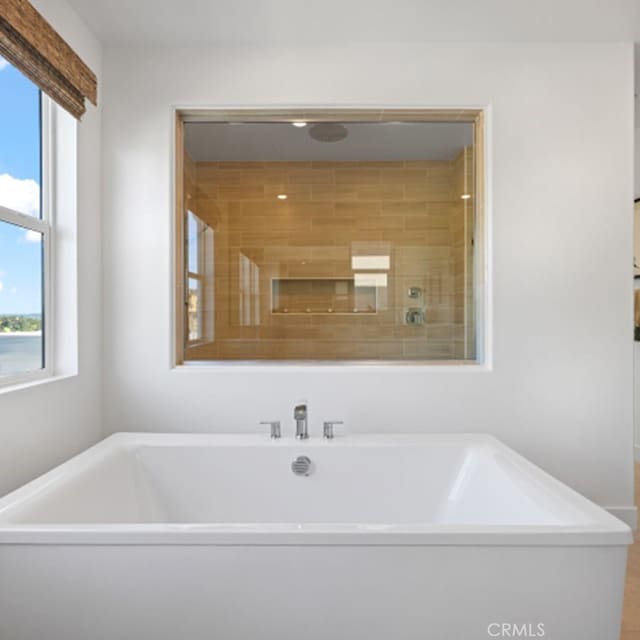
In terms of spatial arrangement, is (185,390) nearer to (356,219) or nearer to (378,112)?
(356,219)

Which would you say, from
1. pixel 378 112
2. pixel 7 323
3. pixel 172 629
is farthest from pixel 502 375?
pixel 7 323

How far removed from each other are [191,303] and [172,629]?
1.77 m

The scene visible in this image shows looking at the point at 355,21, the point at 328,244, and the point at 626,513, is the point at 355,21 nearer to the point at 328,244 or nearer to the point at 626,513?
the point at 328,244

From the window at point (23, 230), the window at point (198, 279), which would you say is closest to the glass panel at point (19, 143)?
the window at point (23, 230)

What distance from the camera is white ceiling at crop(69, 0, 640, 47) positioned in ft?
7.27

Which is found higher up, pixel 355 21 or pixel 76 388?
pixel 355 21

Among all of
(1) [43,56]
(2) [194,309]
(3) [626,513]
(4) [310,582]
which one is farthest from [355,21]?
(3) [626,513]

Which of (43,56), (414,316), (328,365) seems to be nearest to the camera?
(43,56)

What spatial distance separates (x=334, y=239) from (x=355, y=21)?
119 cm

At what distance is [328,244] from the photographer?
10.3 ft

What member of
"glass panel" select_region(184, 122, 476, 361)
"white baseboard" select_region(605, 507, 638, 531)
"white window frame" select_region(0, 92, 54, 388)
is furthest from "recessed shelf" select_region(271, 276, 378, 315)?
"white baseboard" select_region(605, 507, 638, 531)

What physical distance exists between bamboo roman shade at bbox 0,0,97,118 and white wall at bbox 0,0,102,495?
18cm

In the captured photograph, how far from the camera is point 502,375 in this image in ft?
8.38

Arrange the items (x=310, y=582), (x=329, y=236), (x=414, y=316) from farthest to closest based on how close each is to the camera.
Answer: (x=329, y=236), (x=414, y=316), (x=310, y=582)
